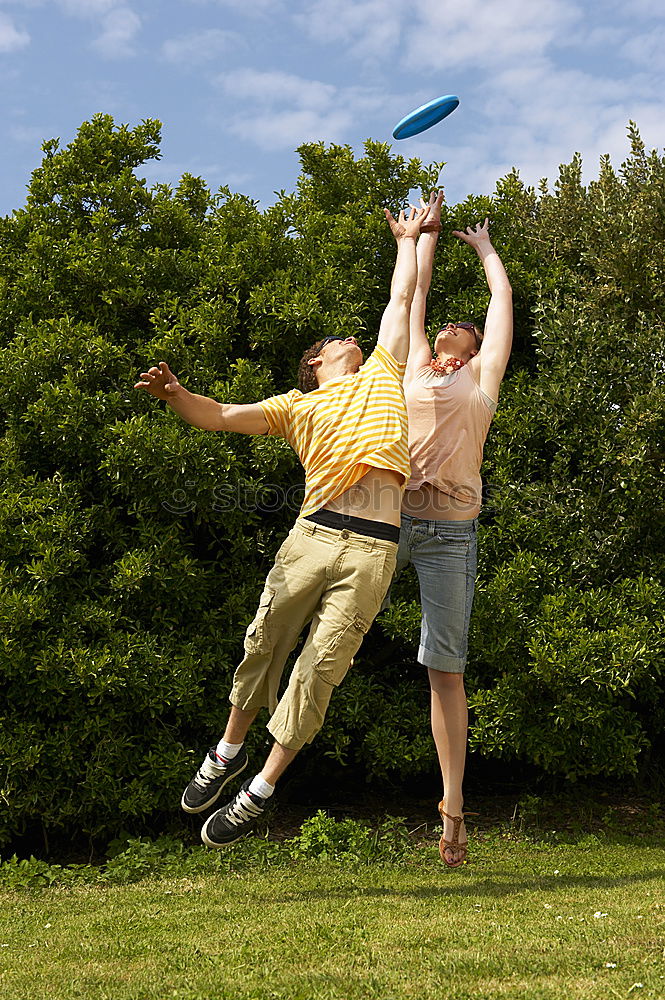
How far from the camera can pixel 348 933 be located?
395 centimetres

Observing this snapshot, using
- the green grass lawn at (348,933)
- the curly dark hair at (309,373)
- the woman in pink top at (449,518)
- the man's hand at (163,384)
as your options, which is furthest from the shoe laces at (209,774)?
the curly dark hair at (309,373)

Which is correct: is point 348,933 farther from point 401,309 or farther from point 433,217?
point 433,217

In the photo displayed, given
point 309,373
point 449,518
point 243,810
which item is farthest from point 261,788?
point 309,373

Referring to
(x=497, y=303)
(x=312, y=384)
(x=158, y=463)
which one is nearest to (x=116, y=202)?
(x=158, y=463)

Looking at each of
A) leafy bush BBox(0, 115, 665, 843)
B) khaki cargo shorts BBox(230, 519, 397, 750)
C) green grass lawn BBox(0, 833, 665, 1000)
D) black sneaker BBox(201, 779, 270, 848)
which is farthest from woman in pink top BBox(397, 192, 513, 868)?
leafy bush BBox(0, 115, 665, 843)

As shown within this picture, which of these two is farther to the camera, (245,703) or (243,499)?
(243,499)

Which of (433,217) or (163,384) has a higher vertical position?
(433,217)

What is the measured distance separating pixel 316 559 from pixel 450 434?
106 cm

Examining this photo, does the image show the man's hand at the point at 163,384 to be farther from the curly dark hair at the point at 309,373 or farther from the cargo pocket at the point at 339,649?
the cargo pocket at the point at 339,649

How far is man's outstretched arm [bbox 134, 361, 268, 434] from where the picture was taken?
14.1ft

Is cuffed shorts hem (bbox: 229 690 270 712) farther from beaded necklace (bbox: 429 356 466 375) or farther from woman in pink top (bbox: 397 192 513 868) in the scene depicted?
beaded necklace (bbox: 429 356 466 375)

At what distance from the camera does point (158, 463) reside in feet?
20.4

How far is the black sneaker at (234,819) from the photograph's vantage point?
176 inches

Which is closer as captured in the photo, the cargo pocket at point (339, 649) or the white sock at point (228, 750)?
the cargo pocket at point (339, 649)
